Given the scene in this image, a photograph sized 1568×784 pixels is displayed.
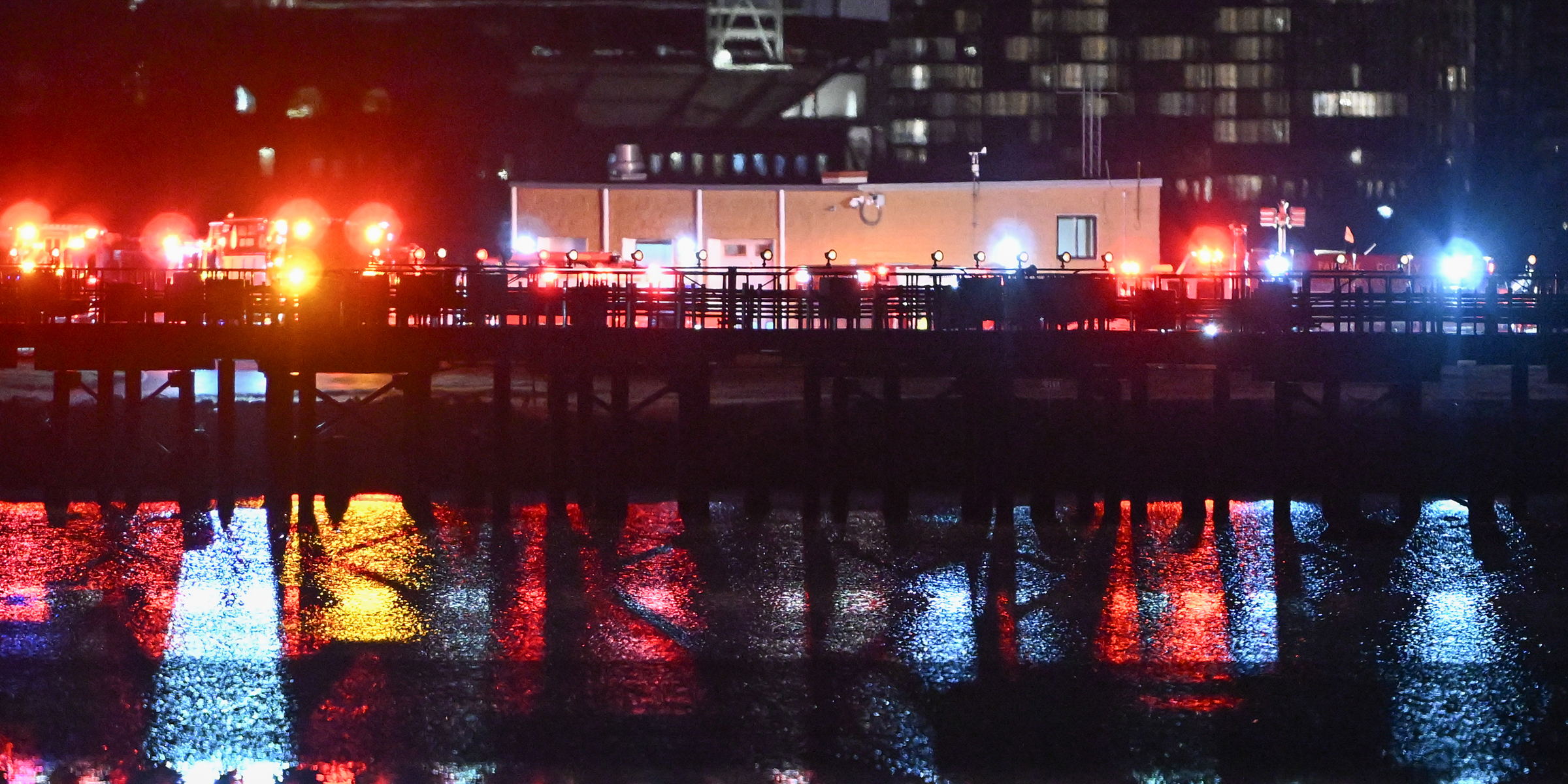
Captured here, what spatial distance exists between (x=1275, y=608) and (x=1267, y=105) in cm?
8965

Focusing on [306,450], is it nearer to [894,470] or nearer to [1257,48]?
[894,470]

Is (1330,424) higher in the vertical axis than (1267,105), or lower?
lower

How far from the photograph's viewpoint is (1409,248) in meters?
99.8

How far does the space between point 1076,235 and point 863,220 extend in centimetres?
710

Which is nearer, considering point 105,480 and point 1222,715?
point 1222,715

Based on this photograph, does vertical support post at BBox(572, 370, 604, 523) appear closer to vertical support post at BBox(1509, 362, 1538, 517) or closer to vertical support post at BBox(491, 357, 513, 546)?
vertical support post at BBox(491, 357, 513, 546)

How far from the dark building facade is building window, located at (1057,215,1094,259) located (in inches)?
2069

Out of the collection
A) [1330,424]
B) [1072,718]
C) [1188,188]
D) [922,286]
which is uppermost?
[1188,188]

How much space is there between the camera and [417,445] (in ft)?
90.6

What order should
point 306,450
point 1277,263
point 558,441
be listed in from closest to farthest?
point 558,441 → point 306,450 → point 1277,263

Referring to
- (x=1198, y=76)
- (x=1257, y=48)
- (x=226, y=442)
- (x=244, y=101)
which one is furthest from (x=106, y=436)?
(x=1257, y=48)

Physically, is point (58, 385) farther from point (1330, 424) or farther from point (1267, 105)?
point (1267, 105)

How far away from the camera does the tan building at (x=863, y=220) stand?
50.1m

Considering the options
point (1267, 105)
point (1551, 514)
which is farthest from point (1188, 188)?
point (1551, 514)
